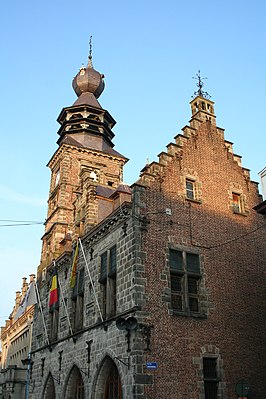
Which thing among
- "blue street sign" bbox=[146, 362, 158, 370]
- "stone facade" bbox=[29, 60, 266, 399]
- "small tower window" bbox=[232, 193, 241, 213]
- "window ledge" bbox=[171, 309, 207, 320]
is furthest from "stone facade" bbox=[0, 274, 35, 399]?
"small tower window" bbox=[232, 193, 241, 213]

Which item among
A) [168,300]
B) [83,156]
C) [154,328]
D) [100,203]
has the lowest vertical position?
[154,328]

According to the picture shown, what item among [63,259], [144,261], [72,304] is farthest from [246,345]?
[63,259]

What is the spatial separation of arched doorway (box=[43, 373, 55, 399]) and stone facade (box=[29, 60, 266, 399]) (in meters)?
0.05

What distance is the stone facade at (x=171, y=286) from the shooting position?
51.5 ft

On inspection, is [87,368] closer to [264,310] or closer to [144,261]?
[144,261]

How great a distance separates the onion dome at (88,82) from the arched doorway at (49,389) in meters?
26.4

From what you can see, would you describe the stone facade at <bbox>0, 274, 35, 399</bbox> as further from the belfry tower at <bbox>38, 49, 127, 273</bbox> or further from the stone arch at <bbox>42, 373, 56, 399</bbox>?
the belfry tower at <bbox>38, 49, 127, 273</bbox>

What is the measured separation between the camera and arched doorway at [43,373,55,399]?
75.5 feet

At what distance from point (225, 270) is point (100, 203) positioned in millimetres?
7151

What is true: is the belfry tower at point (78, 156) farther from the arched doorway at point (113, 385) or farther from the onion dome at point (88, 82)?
the arched doorway at point (113, 385)

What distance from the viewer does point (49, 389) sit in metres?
23.3

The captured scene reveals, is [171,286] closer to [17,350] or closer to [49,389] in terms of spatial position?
[49,389]

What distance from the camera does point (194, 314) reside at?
16.9m

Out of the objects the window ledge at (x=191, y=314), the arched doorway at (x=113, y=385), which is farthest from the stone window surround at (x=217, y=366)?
the arched doorway at (x=113, y=385)
